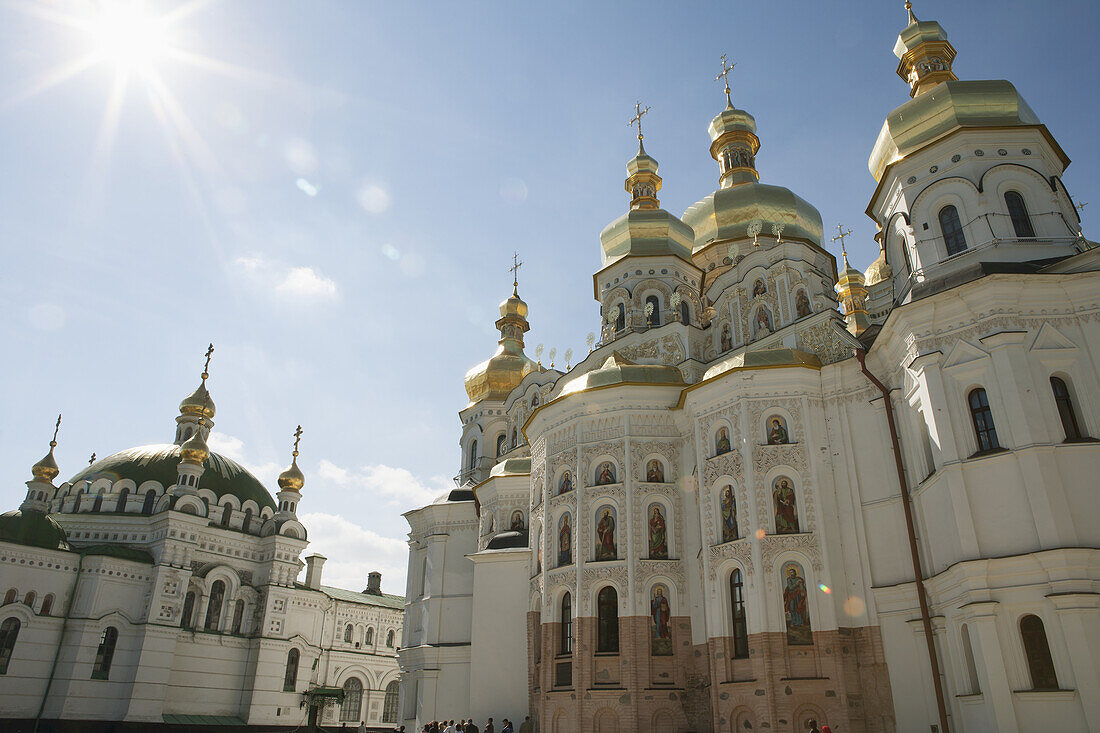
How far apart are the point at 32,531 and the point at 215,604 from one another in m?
7.56

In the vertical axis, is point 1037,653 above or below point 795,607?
below

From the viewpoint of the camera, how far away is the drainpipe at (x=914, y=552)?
13.0 meters

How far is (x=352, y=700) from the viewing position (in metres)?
36.6

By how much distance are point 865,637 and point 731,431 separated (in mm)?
4966

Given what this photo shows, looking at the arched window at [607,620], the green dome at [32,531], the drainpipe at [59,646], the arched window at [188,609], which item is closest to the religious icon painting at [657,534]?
the arched window at [607,620]

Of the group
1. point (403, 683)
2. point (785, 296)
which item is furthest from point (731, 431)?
point (403, 683)

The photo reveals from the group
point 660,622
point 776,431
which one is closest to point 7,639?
point 660,622

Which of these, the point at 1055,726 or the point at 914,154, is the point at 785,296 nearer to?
the point at 914,154

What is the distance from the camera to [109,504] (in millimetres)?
32344

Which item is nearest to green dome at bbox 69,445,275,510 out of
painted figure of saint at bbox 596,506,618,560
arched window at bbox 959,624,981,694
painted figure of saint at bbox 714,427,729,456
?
painted figure of saint at bbox 596,506,618,560

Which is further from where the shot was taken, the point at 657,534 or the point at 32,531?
the point at 32,531

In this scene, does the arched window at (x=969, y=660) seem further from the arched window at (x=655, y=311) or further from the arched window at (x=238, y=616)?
the arched window at (x=238, y=616)

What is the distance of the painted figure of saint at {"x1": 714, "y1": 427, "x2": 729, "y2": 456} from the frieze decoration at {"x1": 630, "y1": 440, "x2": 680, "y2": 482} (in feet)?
5.21

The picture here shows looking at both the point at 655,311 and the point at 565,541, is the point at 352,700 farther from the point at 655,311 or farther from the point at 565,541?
the point at 655,311
